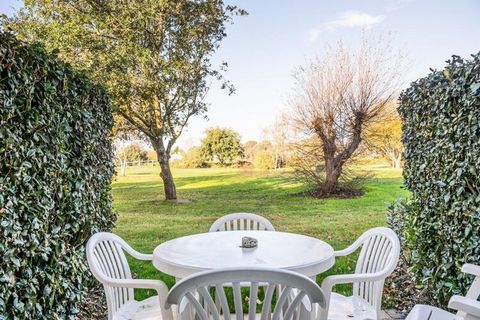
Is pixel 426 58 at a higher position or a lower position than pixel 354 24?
lower

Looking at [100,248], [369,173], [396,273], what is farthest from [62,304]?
[369,173]

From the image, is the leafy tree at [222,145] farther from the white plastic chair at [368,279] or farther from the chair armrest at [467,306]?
the chair armrest at [467,306]

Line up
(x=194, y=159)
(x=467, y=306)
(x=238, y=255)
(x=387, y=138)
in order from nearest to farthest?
1. (x=467, y=306)
2. (x=238, y=255)
3. (x=387, y=138)
4. (x=194, y=159)

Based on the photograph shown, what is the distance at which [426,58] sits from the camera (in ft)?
17.1

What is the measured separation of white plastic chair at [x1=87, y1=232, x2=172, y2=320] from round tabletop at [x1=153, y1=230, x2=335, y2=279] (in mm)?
160

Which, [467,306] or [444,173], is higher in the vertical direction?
[444,173]

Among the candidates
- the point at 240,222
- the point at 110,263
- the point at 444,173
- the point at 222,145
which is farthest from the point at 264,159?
the point at 110,263

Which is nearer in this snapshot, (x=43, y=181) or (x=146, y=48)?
(x=43, y=181)

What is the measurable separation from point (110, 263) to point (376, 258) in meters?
1.66

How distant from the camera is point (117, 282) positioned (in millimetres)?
1941

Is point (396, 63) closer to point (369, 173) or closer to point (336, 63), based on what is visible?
point (336, 63)

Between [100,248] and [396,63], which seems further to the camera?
[396,63]

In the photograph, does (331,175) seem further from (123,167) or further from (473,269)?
(473,269)

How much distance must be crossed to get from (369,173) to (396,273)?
2.17 metres
